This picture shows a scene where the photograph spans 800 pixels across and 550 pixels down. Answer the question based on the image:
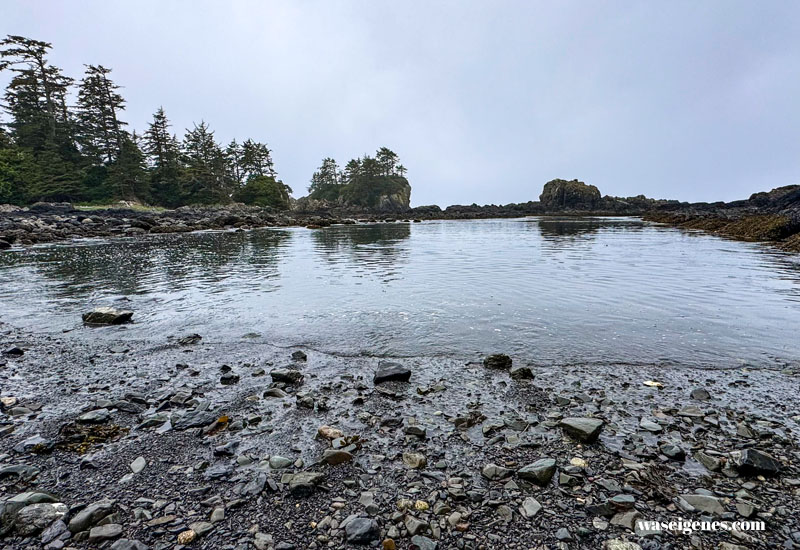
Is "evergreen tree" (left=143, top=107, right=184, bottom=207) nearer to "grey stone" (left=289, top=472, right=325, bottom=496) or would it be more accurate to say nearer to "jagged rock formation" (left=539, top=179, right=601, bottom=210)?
"grey stone" (left=289, top=472, right=325, bottom=496)

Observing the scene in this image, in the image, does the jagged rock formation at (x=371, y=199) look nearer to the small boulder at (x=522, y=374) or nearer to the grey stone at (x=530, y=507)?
the small boulder at (x=522, y=374)

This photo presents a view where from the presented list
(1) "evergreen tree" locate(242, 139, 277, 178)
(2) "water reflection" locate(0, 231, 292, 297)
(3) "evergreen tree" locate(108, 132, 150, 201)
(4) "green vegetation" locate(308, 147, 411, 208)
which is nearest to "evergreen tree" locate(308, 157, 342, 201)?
(4) "green vegetation" locate(308, 147, 411, 208)

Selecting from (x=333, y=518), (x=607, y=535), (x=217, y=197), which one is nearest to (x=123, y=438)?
(x=333, y=518)

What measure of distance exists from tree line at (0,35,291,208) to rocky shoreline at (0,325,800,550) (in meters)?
79.6

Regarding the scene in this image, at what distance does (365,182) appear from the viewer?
5103 inches

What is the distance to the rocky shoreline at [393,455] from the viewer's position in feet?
9.75

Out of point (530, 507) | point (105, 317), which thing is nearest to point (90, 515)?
point (530, 507)

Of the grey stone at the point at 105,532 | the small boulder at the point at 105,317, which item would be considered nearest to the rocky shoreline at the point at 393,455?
the grey stone at the point at 105,532

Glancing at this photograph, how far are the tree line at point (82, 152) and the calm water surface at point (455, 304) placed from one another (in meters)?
59.3

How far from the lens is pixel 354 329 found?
877 centimetres

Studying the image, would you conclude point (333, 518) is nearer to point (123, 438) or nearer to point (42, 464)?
point (123, 438)

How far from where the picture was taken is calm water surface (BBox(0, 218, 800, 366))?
299 inches

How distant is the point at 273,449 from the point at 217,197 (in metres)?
96.4

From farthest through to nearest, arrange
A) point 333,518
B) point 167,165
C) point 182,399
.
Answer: point 167,165
point 182,399
point 333,518
